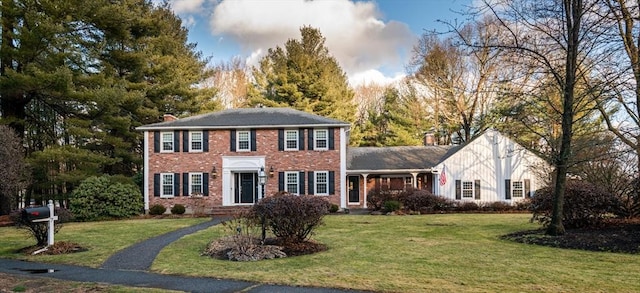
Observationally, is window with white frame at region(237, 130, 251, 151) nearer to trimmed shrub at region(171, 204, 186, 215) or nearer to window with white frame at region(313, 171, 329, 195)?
window with white frame at region(313, 171, 329, 195)

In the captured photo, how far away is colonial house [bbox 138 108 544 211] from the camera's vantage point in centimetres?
2508

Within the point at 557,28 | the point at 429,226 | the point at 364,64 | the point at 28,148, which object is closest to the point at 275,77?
the point at 364,64

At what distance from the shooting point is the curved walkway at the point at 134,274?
729 centimetres

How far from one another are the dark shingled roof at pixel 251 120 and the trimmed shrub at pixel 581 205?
12757mm

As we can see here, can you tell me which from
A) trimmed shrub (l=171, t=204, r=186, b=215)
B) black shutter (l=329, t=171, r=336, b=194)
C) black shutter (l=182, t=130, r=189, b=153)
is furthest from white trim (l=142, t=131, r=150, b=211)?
black shutter (l=329, t=171, r=336, b=194)

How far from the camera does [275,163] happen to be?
25.3 metres

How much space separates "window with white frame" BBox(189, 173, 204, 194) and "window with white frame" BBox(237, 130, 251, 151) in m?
2.69

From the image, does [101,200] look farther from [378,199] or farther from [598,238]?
[598,238]

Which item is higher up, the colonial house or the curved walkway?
the colonial house

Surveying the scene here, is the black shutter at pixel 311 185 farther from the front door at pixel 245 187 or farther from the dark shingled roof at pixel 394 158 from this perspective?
the front door at pixel 245 187

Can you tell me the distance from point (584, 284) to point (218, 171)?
20.7m

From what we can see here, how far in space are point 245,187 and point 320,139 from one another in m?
4.97

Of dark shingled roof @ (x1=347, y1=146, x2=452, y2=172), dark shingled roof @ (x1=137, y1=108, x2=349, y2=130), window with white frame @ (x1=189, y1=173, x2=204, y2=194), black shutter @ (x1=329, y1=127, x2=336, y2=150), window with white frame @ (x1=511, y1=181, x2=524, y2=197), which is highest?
dark shingled roof @ (x1=137, y1=108, x2=349, y2=130)

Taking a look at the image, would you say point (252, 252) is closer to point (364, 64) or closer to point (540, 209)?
point (540, 209)
